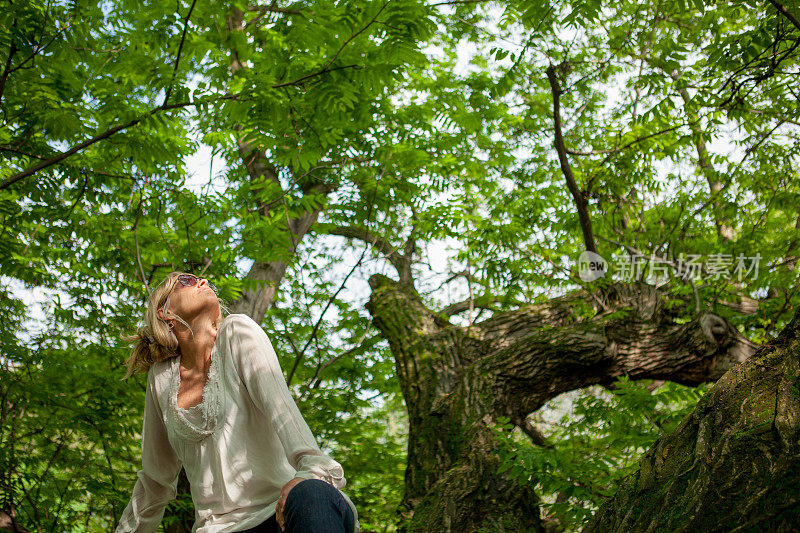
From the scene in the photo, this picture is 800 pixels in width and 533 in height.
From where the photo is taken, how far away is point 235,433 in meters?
1.82

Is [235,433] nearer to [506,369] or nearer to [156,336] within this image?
[156,336]

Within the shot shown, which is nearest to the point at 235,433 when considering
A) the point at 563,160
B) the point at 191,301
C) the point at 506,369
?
the point at 191,301

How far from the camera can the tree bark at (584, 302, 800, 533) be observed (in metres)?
1.09

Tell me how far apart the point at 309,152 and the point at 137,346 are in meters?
2.86

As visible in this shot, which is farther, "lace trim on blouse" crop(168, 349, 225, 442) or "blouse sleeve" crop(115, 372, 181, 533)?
"blouse sleeve" crop(115, 372, 181, 533)

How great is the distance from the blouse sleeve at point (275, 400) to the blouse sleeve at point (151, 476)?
1.44 ft

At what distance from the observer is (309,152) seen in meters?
4.67

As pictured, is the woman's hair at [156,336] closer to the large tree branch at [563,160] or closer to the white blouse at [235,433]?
the white blouse at [235,433]

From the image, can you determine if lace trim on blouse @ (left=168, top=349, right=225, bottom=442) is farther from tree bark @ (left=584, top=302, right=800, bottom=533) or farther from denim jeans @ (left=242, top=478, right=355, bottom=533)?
tree bark @ (left=584, top=302, right=800, bottom=533)

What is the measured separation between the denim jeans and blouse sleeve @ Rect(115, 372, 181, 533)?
2.35ft

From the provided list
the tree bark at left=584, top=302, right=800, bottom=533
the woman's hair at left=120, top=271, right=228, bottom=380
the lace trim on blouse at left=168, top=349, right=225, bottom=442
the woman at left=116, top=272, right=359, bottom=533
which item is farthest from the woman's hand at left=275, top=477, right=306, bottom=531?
the tree bark at left=584, top=302, right=800, bottom=533

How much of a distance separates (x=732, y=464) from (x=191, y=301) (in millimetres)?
1571

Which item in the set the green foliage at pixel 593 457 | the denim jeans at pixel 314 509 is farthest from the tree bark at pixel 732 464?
the green foliage at pixel 593 457

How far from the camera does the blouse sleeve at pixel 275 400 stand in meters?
1.55
